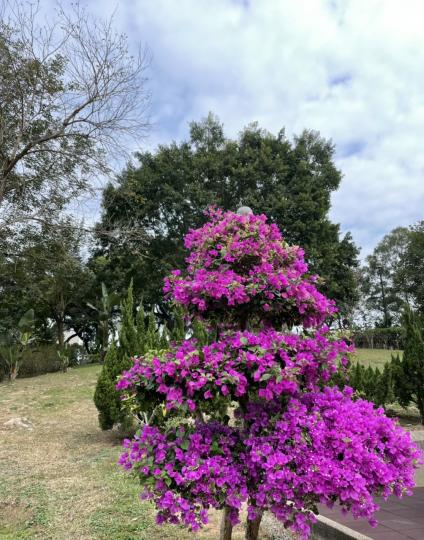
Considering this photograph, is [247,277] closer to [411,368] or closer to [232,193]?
[411,368]

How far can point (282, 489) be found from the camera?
216 centimetres

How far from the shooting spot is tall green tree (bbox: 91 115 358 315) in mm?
18391

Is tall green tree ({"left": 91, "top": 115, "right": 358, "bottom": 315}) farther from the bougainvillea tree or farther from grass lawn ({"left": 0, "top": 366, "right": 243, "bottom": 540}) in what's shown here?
the bougainvillea tree

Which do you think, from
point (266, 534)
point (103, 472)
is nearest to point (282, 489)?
point (266, 534)

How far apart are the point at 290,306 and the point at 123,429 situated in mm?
5803

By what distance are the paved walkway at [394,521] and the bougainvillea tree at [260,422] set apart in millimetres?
1394

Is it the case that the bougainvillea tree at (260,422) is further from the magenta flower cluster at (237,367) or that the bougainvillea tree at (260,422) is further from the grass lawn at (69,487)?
the grass lawn at (69,487)

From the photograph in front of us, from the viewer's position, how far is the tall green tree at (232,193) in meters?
18.4

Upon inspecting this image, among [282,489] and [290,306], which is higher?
[290,306]

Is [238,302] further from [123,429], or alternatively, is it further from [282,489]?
[123,429]

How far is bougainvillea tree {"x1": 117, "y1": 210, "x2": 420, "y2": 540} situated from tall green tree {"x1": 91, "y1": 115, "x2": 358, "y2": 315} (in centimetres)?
1532

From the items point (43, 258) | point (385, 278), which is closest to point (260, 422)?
point (43, 258)

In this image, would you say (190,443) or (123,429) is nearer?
(190,443)

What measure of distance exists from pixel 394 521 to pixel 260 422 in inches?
90.9
